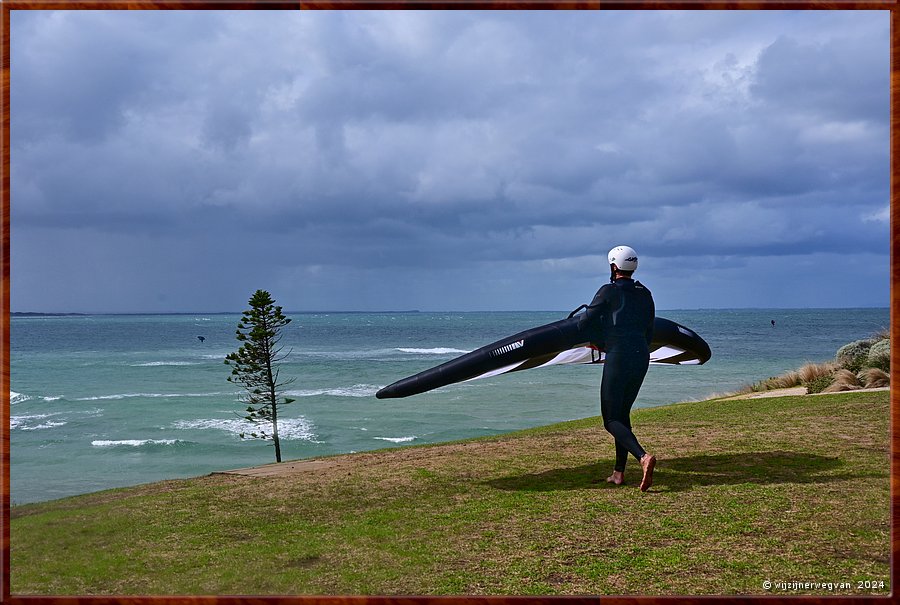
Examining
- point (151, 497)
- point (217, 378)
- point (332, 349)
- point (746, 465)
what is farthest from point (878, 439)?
point (332, 349)

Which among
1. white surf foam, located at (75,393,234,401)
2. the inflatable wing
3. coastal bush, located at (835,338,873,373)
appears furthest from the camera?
white surf foam, located at (75,393,234,401)

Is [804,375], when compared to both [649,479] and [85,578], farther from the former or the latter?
[85,578]

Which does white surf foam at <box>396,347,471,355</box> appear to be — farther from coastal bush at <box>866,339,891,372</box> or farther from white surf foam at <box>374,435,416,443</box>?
coastal bush at <box>866,339,891,372</box>

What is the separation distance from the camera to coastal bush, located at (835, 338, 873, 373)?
614 inches

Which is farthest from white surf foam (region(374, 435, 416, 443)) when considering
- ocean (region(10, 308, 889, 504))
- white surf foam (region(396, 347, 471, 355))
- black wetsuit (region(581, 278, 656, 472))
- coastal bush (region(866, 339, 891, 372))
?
white surf foam (region(396, 347, 471, 355))

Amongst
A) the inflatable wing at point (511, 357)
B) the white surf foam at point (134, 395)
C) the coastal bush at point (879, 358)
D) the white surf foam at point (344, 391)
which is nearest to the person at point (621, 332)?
the inflatable wing at point (511, 357)

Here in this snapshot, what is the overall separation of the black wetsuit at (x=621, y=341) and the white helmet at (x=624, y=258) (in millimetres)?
119

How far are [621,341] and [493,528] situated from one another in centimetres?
204

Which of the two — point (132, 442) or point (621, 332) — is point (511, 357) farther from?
point (132, 442)

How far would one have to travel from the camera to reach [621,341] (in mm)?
6387

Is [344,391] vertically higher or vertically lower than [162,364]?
lower

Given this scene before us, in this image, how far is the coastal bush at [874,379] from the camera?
1321 cm

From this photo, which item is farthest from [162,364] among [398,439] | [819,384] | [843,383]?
[843,383]

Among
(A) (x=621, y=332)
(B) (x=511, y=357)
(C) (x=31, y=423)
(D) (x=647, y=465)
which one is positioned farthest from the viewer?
(C) (x=31, y=423)
